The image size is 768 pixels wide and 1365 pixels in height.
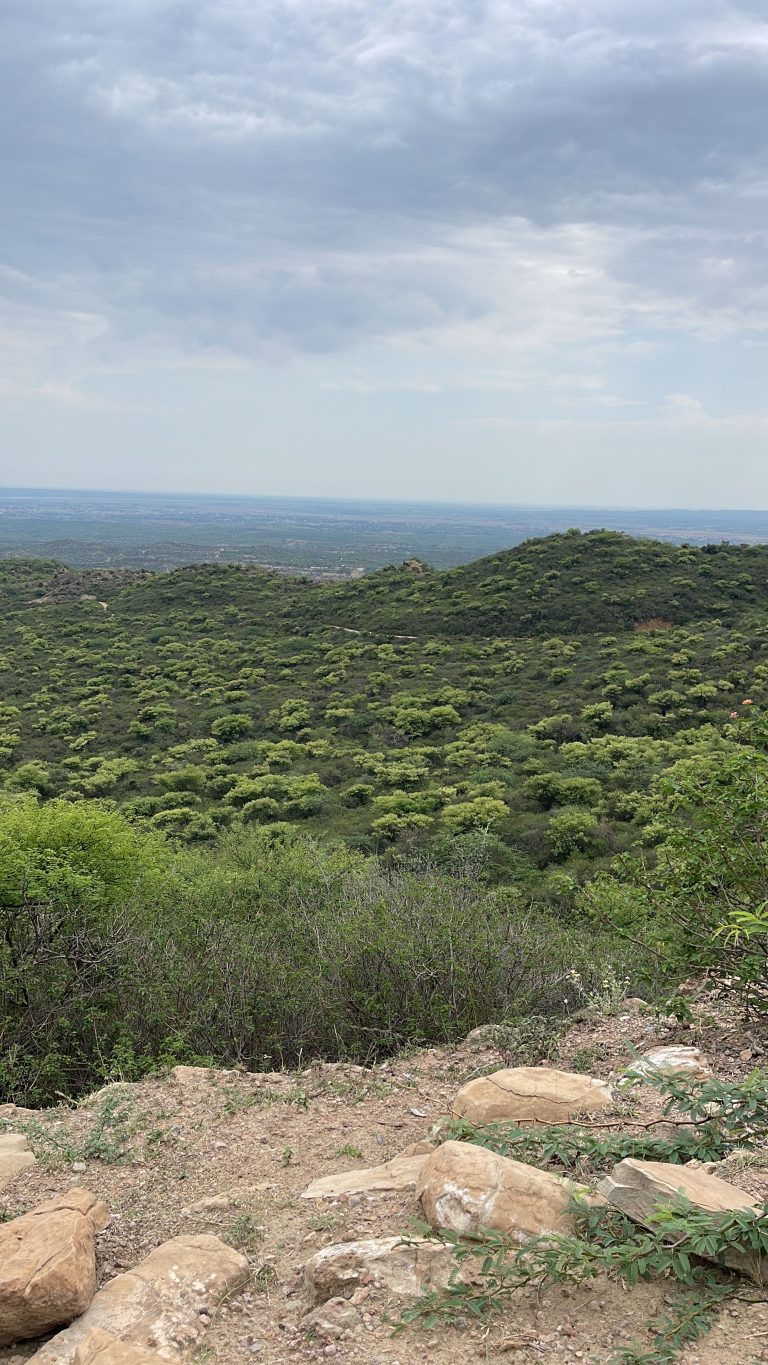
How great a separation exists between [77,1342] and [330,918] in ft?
20.2

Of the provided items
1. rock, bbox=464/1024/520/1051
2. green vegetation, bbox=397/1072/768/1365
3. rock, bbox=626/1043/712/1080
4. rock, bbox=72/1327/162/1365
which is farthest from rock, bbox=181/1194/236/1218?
rock, bbox=464/1024/520/1051

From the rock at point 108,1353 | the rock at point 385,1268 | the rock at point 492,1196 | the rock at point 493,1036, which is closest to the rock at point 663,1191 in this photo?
the rock at point 492,1196

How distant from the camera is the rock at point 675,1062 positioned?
4379 millimetres

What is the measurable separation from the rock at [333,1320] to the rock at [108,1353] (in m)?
0.55

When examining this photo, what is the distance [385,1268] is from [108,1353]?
1.03 m

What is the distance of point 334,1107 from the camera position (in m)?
5.16

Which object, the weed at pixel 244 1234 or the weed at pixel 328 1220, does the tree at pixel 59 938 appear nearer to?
the weed at pixel 244 1234

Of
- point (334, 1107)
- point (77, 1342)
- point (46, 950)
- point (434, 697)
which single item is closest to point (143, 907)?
point (46, 950)

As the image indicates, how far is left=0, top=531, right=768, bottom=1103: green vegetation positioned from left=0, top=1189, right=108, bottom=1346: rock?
261 cm

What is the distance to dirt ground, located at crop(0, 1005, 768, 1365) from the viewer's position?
9.16ft

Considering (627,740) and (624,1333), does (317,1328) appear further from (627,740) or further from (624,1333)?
(627,740)

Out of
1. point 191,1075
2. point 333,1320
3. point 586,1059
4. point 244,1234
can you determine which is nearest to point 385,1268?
point 333,1320

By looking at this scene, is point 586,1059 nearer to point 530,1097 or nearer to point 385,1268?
point 530,1097

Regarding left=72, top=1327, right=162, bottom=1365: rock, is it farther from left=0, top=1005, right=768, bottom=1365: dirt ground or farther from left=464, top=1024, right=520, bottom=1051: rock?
left=464, top=1024, right=520, bottom=1051: rock
